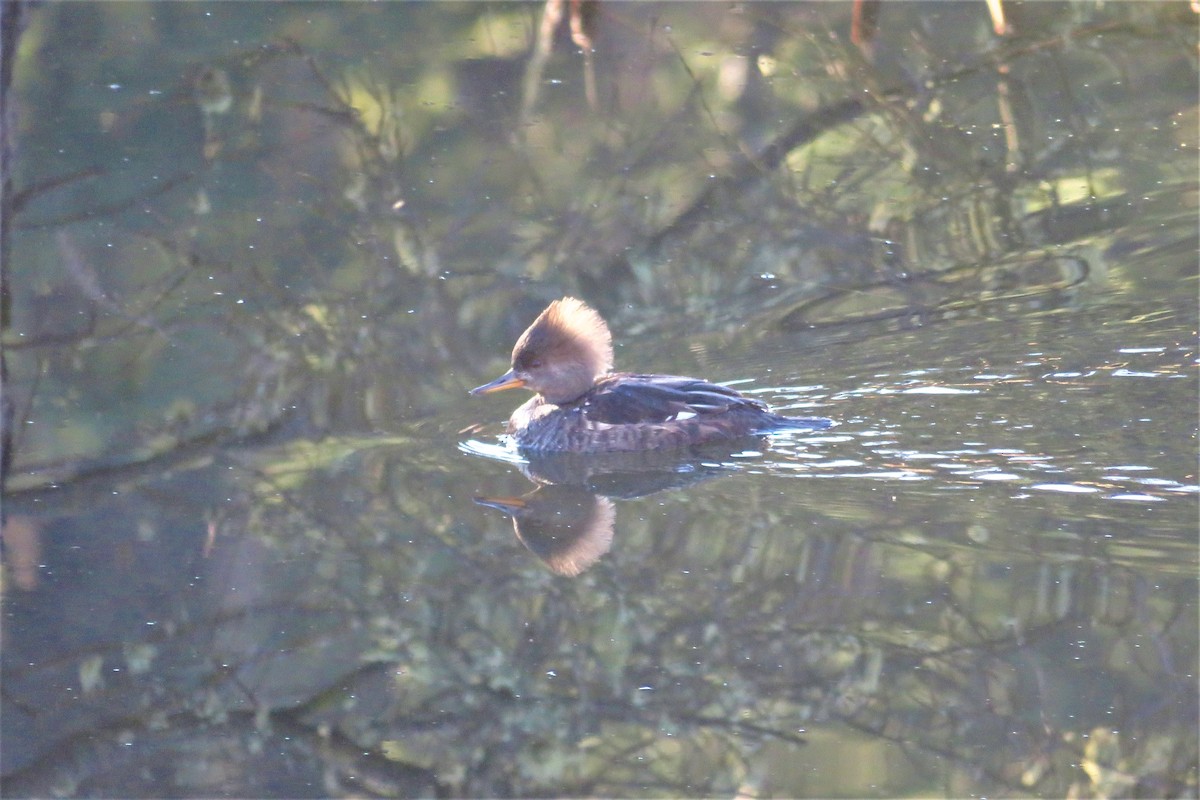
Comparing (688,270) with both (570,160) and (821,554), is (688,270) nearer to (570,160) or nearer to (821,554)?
(570,160)

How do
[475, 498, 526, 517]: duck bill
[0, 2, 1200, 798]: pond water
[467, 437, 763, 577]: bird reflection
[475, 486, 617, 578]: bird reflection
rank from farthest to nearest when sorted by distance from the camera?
[475, 498, 526, 517]: duck bill, [467, 437, 763, 577]: bird reflection, [475, 486, 617, 578]: bird reflection, [0, 2, 1200, 798]: pond water

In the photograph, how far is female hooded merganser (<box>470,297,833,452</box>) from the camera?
25.2 feet

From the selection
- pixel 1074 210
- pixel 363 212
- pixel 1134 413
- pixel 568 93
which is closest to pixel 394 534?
pixel 1134 413

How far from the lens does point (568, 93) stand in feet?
44.2

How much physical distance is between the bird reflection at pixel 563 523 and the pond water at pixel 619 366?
0.03 m

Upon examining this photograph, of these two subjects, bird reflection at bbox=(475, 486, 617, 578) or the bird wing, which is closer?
bird reflection at bbox=(475, 486, 617, 578)

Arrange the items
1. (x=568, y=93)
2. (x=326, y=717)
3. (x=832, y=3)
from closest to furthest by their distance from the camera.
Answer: (x=326, y=717)
(x=568, y=93)
(x=832, y=3)

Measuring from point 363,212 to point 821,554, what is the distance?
5873mm

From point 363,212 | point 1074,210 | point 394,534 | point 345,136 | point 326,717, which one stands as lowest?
point 326,717

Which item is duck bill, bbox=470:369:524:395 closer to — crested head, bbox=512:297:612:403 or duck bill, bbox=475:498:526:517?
Result: crested head, bbox=512:297:612:403

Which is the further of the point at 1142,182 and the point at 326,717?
the point at 1142,182

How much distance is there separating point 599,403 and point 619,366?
1071 millimetres

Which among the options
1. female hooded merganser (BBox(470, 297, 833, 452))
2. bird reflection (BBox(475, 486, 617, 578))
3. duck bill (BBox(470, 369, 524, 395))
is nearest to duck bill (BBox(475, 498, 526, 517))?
bird reflection (BBox(475, 486, 617, 578))

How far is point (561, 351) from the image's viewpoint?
26.7 ft
